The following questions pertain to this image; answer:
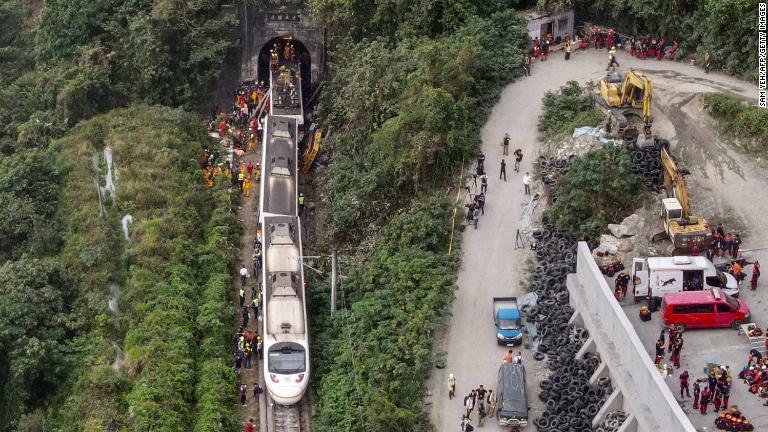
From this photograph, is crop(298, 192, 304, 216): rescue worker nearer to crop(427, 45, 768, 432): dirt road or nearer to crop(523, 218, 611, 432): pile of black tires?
crop(427, 45, 768, 432): dirt road

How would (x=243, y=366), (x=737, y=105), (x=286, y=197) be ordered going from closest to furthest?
(x=243, y=366)
(x=737, y=105)
(x=286, y=197)

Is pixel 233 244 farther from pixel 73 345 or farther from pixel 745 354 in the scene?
pixel 745 354

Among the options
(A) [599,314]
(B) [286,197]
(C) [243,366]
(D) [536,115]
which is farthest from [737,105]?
(C) [243,366]

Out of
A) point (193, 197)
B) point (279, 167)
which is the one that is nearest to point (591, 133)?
point (279, 167)

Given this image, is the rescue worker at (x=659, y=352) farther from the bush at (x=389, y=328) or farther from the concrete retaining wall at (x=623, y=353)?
the bush at (x=389, y=328)

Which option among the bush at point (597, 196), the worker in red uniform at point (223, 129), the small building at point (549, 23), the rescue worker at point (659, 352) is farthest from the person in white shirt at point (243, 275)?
the small building at point (549, 23)

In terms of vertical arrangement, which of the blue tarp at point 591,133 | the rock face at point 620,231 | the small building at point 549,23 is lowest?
the rock face at point 620,231

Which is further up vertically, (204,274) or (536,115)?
(536,115)
